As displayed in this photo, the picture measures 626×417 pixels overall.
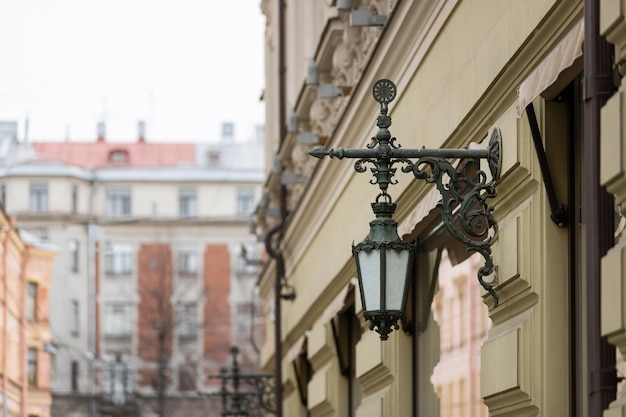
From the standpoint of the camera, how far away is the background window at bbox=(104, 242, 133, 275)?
81.4 m

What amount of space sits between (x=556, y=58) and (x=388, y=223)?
111 cm

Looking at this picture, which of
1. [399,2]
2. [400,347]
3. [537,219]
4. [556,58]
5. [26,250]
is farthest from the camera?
[26,250]

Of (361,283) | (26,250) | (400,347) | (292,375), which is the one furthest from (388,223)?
(26,250)

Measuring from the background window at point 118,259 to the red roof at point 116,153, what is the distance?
3935 mm

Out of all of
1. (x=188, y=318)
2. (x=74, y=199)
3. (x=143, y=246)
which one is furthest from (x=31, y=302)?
(x=143, y=246)

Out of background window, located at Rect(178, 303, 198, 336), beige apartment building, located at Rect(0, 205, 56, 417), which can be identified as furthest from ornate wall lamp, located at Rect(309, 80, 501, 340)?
background window, located at Rect(178, 303, 198, 336)

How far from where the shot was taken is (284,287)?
66.2ft

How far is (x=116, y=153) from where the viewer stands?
8388 cm

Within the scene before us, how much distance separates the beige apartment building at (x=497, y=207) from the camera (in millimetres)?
5703

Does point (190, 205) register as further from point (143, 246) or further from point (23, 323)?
point (23, 323)

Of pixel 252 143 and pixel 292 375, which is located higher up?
pixel 252 143

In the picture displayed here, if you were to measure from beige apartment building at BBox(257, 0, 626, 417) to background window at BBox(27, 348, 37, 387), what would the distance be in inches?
1667

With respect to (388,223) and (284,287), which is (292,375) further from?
(388,223)

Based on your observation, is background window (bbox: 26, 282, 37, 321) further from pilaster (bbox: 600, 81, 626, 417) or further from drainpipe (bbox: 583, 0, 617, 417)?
pilaster (bbox: 600, 81, 626, 417)
